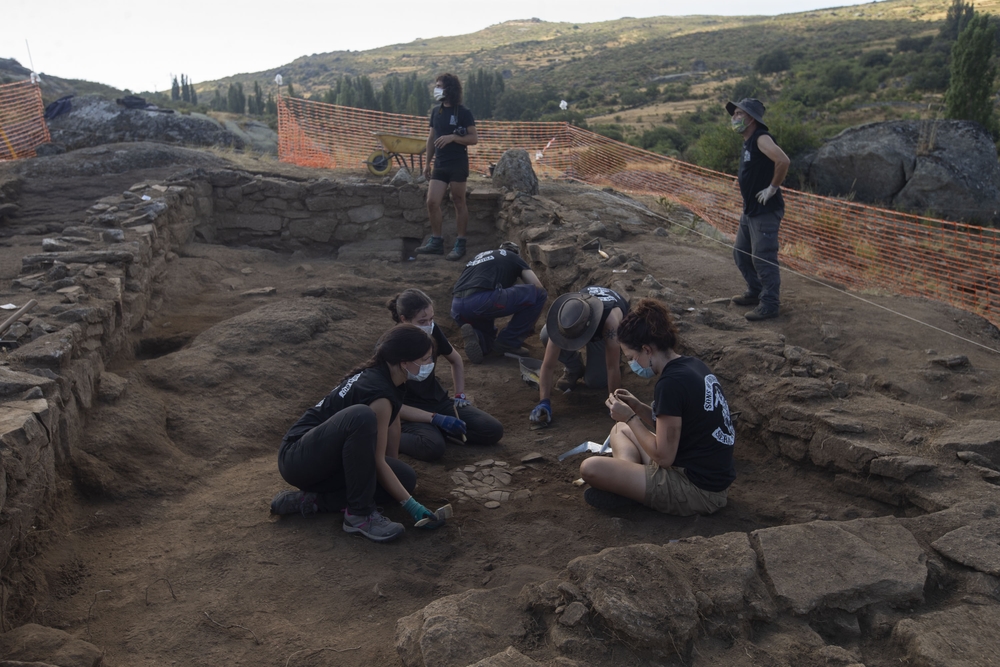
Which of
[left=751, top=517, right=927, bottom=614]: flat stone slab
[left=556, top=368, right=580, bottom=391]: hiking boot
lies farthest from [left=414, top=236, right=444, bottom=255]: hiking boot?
[left=751, top=517, right=927, bottom=614]: flat stone slab

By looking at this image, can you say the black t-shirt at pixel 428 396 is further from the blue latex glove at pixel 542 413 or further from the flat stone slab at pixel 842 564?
the flat stone slab at pixel 842 564

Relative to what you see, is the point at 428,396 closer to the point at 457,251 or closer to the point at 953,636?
the point at 953,636

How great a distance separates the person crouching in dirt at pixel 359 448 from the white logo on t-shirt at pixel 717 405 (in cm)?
133

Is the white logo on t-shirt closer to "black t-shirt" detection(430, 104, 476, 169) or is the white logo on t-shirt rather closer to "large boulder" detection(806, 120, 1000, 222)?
"black t-shirt" detection(430, 104, 476, 169)

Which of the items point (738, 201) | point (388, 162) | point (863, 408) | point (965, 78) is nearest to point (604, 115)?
point (965, 78)

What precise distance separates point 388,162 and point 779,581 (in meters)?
9.29

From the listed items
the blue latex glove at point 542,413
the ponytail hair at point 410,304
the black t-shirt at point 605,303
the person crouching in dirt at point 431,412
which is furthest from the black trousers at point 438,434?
the black t-shirt at point 605,303

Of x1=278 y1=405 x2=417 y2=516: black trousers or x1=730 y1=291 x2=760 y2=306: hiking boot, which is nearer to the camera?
x1=278 y1=405 x2=417 y2=516: black trousers

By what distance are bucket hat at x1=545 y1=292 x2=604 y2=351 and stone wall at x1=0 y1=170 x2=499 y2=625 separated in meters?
2.86

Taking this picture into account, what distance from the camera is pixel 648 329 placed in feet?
11.7

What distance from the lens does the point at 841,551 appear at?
2.88 m

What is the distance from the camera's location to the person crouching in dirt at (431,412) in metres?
4.62

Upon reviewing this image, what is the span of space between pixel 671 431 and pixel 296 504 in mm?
1857

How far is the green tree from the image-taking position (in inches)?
774
